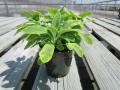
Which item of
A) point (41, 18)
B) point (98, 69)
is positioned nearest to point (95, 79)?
point (98, 69)

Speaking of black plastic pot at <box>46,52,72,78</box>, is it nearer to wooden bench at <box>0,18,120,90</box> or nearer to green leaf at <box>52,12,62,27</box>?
wooden bench at <box>0,18,120,90</box>

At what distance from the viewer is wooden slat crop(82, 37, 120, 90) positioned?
4.67 ft

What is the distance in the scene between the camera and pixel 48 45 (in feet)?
4.32

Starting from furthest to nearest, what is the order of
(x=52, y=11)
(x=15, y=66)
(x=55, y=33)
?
1. (x=15, y=66)
2. (x=52, y=11)
3. (x=55, y=33)

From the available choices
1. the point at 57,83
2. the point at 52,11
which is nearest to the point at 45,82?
the point at 57,83

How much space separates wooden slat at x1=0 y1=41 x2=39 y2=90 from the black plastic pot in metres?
0.24

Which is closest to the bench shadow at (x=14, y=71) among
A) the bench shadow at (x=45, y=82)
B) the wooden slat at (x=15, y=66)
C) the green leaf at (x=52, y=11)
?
the wooden slat at (x=15, y=66)

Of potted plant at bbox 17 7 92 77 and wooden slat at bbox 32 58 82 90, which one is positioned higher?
potted plant at bbox 17 7 92 77

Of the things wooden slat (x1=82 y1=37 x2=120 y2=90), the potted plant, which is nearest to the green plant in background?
the potted plant

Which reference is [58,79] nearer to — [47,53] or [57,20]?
[47,53]

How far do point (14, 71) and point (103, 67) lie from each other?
721mm

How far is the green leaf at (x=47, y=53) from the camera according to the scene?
4.02 ft

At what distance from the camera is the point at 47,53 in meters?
1.26

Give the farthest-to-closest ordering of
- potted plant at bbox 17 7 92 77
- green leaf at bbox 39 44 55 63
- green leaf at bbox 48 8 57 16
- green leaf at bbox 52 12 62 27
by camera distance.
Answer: green leaf at bbox 48 8 57 16
green leaf at bbox 52 12 62 27
potted plant at bbox 17 7 92 77
green leaf at bbox 39 44 55 63
